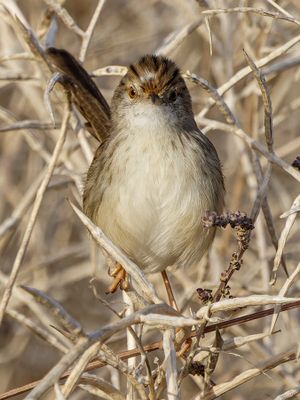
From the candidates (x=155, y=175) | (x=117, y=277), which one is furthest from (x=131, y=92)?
(x=117, y=277)

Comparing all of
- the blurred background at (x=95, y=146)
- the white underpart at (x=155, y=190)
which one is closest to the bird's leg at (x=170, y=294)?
the blurred background at (x=95, y=146)

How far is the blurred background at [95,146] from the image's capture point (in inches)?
132

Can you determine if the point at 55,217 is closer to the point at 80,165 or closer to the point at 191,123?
the point at 80,165

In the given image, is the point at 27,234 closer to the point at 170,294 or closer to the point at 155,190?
the point at 155,190

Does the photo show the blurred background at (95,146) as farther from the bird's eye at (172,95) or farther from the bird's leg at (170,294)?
the bird's eye at (172,95)

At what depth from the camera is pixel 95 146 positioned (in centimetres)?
393

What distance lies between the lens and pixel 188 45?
4.70 meters

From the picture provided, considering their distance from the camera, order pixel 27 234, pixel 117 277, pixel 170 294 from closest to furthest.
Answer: pixel 27 234
pixel 117 277
pixel 170 294

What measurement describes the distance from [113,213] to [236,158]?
1.32 metres

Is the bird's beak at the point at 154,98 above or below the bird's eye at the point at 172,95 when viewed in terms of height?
below

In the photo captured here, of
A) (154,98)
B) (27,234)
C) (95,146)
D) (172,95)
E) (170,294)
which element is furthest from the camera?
(95,146)

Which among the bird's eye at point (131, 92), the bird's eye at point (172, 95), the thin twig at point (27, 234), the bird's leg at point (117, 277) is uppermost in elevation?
the bird's eye at point (131, 92)

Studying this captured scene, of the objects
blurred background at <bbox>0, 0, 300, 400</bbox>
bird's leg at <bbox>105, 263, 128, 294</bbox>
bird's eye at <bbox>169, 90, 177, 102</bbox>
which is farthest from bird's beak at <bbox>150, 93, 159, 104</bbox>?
bird's leg at <bbox>105, 263, 128, 294</bbox>

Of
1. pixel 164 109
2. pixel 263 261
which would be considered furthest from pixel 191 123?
pixel 263 261
